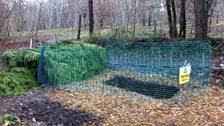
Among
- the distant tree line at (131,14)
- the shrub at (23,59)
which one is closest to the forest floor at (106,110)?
the shrub at (23,59)

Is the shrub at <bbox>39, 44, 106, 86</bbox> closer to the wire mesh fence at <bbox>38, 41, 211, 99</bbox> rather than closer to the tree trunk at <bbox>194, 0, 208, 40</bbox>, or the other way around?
the wire mesh fence at <bbox>38, 41, 211, 99</bbox>

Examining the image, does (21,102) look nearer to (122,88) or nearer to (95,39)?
(122,88)

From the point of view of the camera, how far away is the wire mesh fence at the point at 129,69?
21.3ft

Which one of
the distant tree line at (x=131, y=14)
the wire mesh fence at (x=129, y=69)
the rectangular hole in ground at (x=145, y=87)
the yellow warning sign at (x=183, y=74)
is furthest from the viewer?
the distant tree line at (x=131, y=14)

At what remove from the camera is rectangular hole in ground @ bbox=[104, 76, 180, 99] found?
20.7 ft

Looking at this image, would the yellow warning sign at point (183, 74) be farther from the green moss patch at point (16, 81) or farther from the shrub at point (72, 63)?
the green moss patch at point (16, 81)

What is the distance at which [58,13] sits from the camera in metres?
48.9

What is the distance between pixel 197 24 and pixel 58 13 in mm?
41302

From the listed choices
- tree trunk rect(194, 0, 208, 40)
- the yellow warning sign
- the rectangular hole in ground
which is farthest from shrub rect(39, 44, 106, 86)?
tree trunk rect(194, 0, 208, 40)

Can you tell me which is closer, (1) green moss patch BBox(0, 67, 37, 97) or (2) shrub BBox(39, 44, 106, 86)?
(1) green moss patch BBox(0, 67, 37, 97)

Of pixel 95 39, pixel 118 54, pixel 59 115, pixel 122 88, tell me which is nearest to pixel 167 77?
pixel 122 88

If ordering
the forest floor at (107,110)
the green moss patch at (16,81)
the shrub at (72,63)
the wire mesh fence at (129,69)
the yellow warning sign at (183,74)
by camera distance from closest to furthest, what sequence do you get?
the forest floor at (107,110) → the yellow warning sign at (183,74) → the green moss patch at (16,81) → the wire mesh fence at (129,69) → the shrub at (72,63)

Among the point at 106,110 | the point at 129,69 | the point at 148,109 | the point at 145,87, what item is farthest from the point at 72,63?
the point at 148,109

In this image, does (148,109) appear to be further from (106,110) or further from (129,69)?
(129,69)
